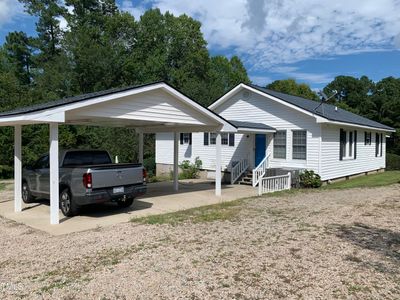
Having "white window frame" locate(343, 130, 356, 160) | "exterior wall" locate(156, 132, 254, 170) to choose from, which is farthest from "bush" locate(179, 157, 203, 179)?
"white window frame" locate(343, 130, 356, 160)

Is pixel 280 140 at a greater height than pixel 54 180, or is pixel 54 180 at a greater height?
pixel 280 140

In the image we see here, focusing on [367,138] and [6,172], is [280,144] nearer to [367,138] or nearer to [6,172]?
[367,138]

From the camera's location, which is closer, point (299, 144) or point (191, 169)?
point (299, 144)

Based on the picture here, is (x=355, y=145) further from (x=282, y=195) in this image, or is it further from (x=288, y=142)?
(x=282, y=195)

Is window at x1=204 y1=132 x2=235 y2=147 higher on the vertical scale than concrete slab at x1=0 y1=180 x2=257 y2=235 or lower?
higher

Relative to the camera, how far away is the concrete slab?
8.74 m

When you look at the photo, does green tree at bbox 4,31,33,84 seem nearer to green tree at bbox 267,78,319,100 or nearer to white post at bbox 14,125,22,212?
green tree at bbox 267,78,319,100

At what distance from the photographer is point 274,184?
15125 millimetres

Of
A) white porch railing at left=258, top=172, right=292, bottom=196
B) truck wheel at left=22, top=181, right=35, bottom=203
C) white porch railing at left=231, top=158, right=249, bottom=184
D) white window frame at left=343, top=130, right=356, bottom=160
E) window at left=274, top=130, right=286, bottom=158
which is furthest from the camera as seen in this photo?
white window frame at left=343, top=130, right=356, bottom=160

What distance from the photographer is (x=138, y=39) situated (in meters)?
45.8

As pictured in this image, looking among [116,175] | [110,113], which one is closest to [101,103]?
[110,113]

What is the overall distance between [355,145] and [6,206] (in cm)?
1753

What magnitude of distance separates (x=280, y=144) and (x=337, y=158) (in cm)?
304

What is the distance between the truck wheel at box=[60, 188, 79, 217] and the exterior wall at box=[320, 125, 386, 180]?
456 inches
